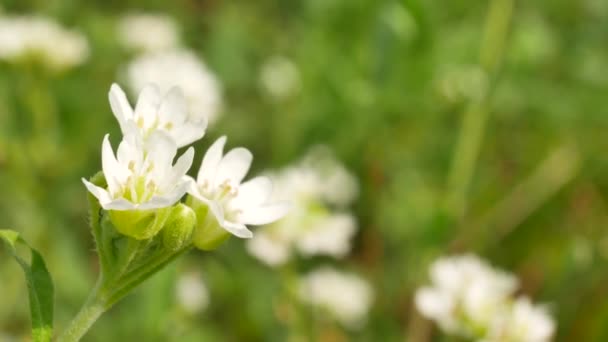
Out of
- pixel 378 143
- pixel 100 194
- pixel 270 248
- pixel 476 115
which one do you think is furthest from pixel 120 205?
pixel 378 143

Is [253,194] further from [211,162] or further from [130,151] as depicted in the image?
[130,151]

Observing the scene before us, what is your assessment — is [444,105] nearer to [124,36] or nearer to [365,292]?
[365,292]

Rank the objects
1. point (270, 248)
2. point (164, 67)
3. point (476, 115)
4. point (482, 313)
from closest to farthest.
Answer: point (482, 313), point (270, 248), point (476, 115), point (164, 67)

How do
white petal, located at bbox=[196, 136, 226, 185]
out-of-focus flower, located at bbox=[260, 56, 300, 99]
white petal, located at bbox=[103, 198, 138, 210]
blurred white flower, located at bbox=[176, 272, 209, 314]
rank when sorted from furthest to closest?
out-of-focus flower, located at bbox=[260, 56, 300, 99], blurred white flower, located at bbox=[176, 272, 209, 314], white petal, located at bbox=[196, 136, 226, 185], white petal, located at bbox=[103, 198, 138, 210]

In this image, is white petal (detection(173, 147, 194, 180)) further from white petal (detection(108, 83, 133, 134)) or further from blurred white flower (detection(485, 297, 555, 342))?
blurred white flower (detection(485, 297, 555, 342))

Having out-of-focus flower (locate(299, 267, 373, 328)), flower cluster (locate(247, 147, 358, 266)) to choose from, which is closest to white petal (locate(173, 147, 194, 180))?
flower cluster (locate(247, 147, 358, 266))

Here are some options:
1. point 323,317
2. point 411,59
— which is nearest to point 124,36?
point 411,59
